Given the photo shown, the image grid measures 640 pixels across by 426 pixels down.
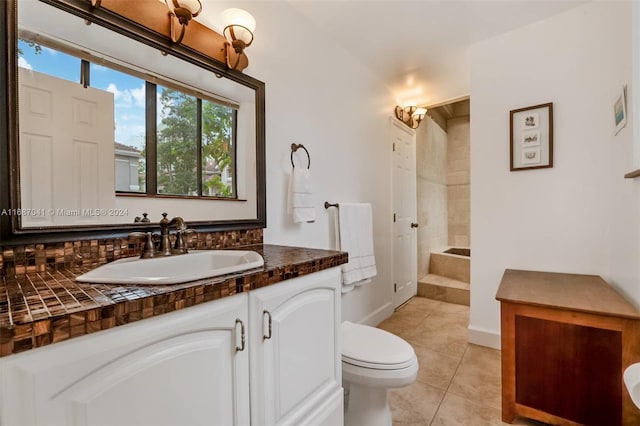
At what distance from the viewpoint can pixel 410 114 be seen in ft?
10.1

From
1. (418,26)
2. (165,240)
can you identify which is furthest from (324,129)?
(165,240)

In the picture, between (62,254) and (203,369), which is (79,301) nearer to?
(203,369)

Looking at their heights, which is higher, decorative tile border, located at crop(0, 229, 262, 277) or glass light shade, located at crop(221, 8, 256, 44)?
glass light shade, located at crop(221, 8, 256, 44)

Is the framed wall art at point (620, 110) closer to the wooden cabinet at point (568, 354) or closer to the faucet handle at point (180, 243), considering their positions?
the wooden cabinet at point (568, 354)

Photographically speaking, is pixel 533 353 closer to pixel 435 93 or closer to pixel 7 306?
pixel 7 306

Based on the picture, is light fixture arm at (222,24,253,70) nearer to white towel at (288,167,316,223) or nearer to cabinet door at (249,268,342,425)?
white towel at (288,167,316,223)

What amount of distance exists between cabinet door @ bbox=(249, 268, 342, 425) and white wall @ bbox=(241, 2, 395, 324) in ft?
2.13

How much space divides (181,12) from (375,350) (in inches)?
66.7

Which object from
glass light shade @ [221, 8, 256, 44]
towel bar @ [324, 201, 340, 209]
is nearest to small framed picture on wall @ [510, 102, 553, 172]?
towel bar @ [324, 201, 340, 209]

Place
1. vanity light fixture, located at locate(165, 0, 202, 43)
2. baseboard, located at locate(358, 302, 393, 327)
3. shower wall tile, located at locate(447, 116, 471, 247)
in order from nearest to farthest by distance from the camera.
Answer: vanity light fixture, located at locate(165, 0, 202, 43)
baseboard, located at locate(358, 302, 393, 327)
shower wall tile, located at locate(447, 116, 471, 247)

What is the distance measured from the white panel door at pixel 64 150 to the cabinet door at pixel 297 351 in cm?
68

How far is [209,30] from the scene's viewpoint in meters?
1.35

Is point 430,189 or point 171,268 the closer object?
point 171,268

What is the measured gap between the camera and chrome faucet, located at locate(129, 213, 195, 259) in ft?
3.51
